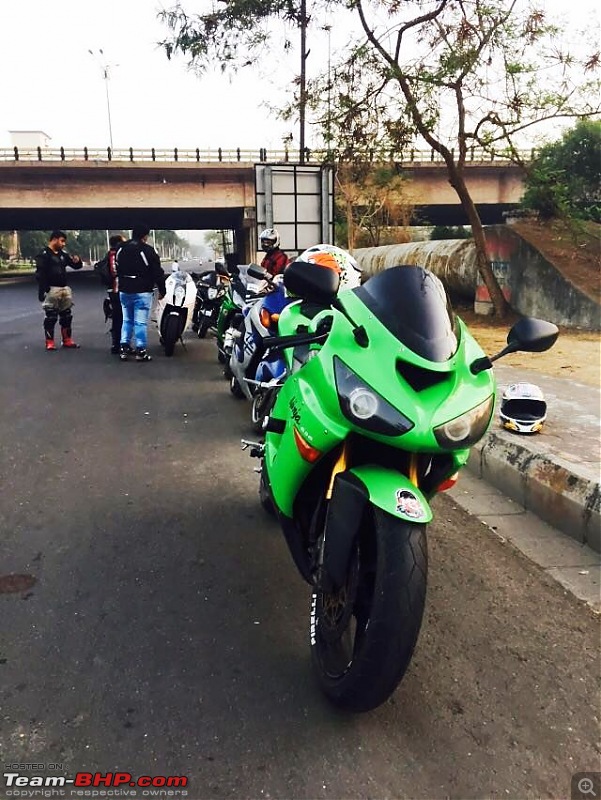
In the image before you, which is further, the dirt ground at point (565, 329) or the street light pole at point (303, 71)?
the street light pole at point (303, 71)

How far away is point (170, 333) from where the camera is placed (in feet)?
34.4

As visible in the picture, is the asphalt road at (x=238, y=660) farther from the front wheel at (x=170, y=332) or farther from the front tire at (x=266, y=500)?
the front wheel at (x=170, y=332)

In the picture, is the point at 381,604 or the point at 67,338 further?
the point at 67,338

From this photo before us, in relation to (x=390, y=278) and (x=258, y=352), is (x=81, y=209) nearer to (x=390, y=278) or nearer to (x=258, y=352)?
(x=258, y=352)

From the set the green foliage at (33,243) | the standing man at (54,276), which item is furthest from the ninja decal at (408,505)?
the green foliage at (33,243)

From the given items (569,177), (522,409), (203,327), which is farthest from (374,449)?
(569,177)

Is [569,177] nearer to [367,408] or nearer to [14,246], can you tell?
[367,408]

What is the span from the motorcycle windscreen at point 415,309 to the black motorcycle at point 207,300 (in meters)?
8.64

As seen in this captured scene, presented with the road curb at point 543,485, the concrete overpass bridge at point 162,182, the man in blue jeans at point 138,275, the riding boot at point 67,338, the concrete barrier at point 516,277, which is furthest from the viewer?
the concrete overpass bridge at point 162,182

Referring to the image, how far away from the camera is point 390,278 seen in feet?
8.15

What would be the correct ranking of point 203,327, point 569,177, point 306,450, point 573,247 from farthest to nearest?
point 569,177
point 573,247
point 203,327
point 306,450

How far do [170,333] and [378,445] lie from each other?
8460 mm

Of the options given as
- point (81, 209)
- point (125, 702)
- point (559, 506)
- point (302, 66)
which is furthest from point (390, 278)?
point (81, 209)

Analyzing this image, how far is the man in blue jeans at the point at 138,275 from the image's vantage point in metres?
9.51
